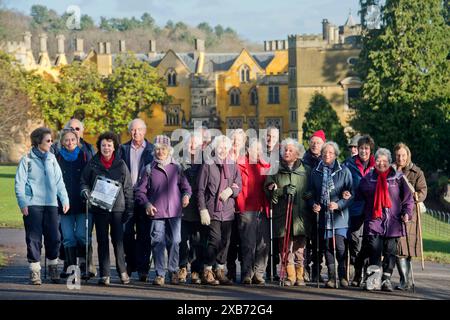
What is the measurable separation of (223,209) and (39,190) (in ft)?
8.27

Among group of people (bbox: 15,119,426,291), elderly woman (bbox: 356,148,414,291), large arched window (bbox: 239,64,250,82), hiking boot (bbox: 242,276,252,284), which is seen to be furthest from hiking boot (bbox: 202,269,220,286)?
large arched window (bbox: 239,64,250,82)

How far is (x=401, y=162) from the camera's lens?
16469 millimetres

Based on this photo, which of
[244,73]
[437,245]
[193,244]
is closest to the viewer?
[193,244]

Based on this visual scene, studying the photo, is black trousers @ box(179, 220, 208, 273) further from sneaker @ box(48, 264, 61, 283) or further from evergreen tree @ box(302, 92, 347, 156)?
evergreen tree @ box(302, 92, 347, 156)

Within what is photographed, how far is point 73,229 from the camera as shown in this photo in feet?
54.3

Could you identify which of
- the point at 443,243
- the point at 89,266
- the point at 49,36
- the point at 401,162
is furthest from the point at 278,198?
the point at 49,36

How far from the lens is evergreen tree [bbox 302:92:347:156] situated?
247ft

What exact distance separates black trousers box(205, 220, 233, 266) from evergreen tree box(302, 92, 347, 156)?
2268 inches

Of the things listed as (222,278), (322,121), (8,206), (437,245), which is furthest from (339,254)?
(322,121)

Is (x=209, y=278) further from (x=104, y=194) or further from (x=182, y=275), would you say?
(x=104, y=194)

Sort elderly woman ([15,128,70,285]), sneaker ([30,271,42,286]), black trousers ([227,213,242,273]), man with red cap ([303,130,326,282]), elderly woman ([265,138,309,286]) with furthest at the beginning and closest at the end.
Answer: black trousers ([227,213,242,273])
man with red cap ([303,130,326,282])
elderly woman ([265,138,309,286])
elderly woman ([15,128,70,285])
sneaker ([30,271,42,286])

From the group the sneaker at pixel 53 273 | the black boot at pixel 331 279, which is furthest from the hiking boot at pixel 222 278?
the sneaker at pixel 53 273
